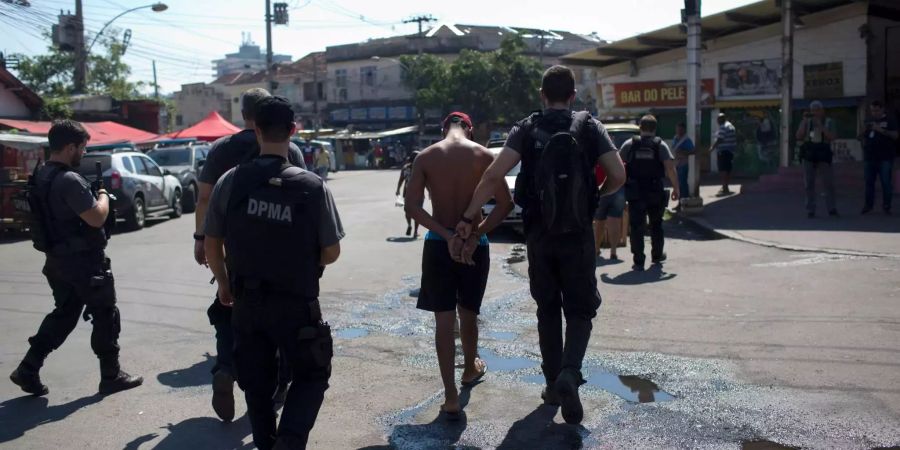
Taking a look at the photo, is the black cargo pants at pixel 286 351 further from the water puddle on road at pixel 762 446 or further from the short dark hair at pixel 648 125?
the short dark hair at pixel 648 125

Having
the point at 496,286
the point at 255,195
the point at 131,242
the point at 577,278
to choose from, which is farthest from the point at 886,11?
the point at 255,195

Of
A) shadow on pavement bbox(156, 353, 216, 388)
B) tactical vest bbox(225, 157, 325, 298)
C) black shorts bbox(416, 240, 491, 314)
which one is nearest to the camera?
tactical vest bbox(225, 157, 325, 298)

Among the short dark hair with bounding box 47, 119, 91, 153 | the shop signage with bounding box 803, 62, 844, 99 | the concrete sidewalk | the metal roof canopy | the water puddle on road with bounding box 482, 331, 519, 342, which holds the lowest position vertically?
the water puddle on road with bounding box 482, 331, 519, 342

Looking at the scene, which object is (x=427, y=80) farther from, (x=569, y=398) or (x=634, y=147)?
(x=569, y=398)

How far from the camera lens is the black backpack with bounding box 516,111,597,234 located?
495 centimetres

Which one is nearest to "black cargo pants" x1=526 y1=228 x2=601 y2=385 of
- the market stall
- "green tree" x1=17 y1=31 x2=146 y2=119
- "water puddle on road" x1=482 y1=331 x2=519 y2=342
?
"water puddle on road" x1=482 y1=331 x2=519 y2=342

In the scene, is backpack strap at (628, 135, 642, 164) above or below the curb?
above

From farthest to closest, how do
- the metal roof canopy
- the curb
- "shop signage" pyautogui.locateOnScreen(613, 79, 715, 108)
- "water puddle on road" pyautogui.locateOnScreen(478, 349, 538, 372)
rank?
"shop signage" pyautogui.locateOnScreen(613, 79, 715, 108)
the metal roof canopy
the curb
"water puddle on road" pyautogui.locateOnScreen(478, 349, 538, 372)

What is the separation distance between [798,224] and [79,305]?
10.7m

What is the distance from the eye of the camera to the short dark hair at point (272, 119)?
12.8ft

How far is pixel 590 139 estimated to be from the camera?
5098 mm

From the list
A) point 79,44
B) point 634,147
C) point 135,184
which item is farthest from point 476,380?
point 79,44

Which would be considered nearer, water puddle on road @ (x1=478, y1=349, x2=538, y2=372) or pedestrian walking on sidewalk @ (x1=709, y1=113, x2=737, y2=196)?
water puddle on road @ (x1=478, y1=349, x2=538, y2=372)

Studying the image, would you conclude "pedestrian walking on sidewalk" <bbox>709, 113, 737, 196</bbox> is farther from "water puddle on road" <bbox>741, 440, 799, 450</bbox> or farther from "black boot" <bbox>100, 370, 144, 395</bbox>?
"black boot" <bbox>100, 370, 144, 395</bbox>
